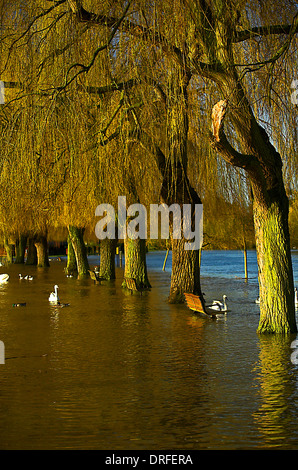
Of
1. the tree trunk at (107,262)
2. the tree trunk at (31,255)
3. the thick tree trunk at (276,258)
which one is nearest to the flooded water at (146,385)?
the thick tree trunk at (276,258)

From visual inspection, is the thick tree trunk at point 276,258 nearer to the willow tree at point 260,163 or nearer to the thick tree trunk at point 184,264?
the willow tree at point 260,163

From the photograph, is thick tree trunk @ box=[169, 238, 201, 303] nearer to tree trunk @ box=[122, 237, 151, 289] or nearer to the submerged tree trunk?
tree trunk @ box=[122, 237, 151, 289]

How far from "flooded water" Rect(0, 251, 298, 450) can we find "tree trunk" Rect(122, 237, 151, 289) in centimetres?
977

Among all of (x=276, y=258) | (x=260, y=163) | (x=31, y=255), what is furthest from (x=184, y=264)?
(x=31, y=255)

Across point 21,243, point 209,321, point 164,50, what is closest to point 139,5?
point 164,50

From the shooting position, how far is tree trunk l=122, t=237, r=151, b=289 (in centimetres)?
3147

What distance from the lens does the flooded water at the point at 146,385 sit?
330 inches

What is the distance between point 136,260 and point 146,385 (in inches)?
801

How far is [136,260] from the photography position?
104ft

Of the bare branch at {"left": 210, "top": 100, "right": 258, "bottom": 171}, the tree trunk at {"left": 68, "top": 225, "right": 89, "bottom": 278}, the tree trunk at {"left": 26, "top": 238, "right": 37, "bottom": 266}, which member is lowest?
the tree trunk at {"left": 26, "top": 238, "right": 37, "bottom": 266}

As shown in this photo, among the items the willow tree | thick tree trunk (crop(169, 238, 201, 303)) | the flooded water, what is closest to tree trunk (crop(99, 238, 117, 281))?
thick tree trunk (crop(169, 238, 201, 303))

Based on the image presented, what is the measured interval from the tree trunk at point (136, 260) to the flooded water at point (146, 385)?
9.77 metres

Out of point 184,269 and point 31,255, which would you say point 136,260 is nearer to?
point 184,269

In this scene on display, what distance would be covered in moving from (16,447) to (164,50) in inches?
306
